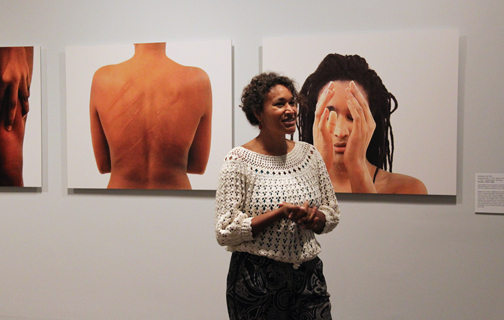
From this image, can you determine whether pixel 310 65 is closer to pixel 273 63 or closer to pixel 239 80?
pixel 273 63

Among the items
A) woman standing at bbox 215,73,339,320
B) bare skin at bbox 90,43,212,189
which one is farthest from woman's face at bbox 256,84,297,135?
bare skin at bbox 90,43,212,189

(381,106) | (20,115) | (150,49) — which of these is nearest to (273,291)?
(381,106)

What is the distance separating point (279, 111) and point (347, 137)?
42.9 inches

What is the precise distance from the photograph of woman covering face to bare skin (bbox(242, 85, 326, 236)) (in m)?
0.86

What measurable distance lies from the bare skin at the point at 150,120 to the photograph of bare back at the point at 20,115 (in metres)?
0.47

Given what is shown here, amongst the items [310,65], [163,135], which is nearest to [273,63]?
[310,65]

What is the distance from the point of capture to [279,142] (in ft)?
6.35

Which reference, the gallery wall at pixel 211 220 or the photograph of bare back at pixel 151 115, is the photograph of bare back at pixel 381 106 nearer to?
the gallery wall at pixel 211 220

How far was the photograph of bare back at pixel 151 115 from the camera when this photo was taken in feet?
9.66

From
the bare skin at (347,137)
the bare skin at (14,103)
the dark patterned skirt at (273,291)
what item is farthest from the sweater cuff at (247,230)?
the bare skin at (14,103)

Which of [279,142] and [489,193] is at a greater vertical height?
[279,142]

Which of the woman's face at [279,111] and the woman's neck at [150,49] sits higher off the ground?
the woman's neck at [150,49]

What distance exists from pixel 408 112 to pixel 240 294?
5.42ft

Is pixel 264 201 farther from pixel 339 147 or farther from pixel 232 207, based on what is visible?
pixel 339 147
